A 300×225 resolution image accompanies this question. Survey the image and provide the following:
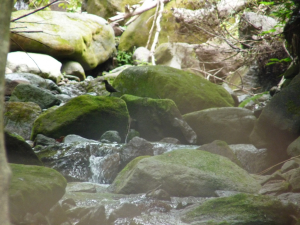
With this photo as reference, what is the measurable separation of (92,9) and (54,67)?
26.8 feet

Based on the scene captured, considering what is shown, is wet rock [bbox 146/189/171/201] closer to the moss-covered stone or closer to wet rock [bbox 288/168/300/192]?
wet rock [bbox 288/168/300/192]

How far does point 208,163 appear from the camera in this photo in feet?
13.4

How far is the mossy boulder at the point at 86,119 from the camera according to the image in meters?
6.47

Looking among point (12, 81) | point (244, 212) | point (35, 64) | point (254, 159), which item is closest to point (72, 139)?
point (254, 159)

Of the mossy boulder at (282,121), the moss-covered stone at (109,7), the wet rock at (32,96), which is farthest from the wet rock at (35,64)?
the mossy boulder at (282,121)

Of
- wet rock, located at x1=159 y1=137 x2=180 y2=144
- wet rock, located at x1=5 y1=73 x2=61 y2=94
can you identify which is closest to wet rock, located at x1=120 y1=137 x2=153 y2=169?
wet rock, located at x1=159 y1=137 x2=180 y2=144

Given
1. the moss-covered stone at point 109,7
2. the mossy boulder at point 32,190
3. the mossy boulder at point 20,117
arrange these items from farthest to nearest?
the moss-covered stone at point 109,7
the mossy boulder at point 20,117
the mossy boulder at point 32,190

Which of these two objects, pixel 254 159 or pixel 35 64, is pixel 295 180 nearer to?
pixel 254 159

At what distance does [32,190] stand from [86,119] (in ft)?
13.9

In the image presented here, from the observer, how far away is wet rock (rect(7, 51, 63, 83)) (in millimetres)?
11297

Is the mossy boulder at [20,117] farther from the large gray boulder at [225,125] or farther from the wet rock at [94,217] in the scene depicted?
the wet rock at [94,217]

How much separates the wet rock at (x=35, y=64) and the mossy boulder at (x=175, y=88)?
13.2 feet

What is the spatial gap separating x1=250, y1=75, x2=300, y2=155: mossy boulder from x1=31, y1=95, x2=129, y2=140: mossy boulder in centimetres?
291

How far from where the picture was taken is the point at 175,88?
26.1ft
